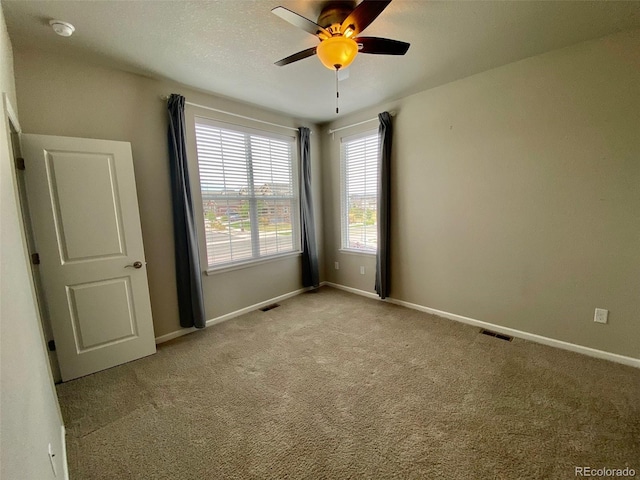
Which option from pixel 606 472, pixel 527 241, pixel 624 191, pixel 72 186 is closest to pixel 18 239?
pixel 72 186

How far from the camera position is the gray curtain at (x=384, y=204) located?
3.38 meters

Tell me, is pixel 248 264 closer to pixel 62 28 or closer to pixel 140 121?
pixel 140 121

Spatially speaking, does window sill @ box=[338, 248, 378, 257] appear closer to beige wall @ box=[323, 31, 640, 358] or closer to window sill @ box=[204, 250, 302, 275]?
beige wall @ box=[323, 31, 640, 358]

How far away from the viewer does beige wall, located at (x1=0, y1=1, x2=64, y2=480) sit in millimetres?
771

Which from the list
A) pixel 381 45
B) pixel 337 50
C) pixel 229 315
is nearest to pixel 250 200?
pixel 229 315

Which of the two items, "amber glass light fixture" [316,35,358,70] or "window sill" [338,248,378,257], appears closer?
"amber glass light fixture" [316,35,358,70]

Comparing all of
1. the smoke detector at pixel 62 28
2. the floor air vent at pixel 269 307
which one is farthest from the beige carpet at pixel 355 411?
the smoke detector at pixel 62 28

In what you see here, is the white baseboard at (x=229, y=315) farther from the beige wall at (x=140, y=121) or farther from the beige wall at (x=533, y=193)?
the beige wall at (x=533, y=193)

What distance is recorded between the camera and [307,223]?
407 centimetres

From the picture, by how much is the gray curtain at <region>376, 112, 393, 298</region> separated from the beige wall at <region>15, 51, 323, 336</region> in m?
1.60

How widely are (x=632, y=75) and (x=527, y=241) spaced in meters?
1.44

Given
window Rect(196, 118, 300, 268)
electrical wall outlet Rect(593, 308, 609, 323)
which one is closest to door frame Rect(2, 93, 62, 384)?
window Rect(196, 118, 300, 268)

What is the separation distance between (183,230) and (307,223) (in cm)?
179

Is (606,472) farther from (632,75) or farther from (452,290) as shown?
(632,75)
